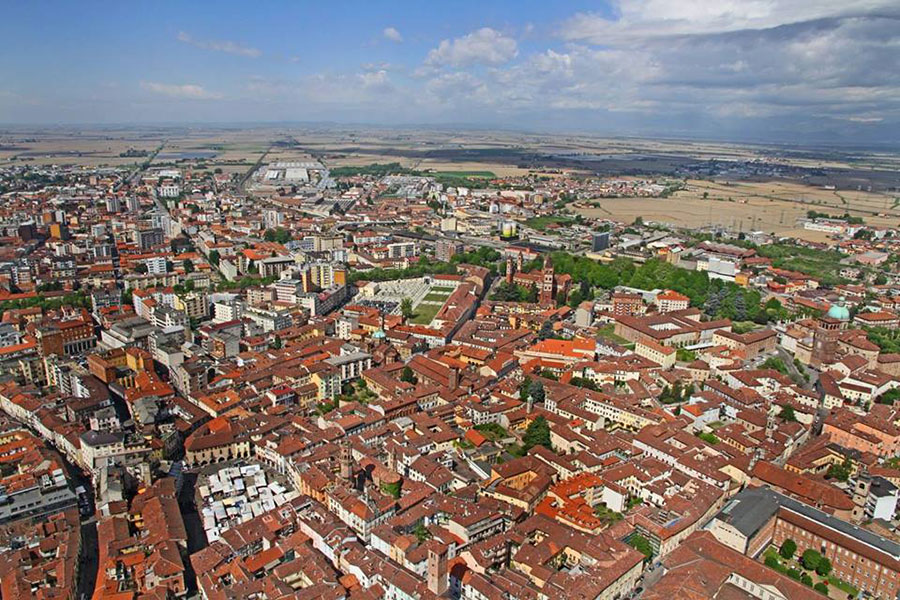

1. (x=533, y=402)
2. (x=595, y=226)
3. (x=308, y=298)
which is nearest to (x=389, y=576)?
(x=533, y=402)

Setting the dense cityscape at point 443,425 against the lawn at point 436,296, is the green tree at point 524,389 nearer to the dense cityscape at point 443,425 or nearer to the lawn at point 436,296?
the dense cityscape at point 443,425

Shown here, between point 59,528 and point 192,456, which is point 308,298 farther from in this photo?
point 59,528

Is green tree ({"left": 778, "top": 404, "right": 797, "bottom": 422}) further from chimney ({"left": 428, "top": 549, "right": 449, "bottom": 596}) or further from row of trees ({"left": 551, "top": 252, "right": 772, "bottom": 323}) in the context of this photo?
chimney ({"left": 428, "top": 549, "right": 449, "bottom": 596})

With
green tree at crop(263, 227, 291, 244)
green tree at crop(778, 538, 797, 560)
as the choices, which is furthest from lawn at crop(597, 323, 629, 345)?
green tree at crop(263, 227, 291, 244)

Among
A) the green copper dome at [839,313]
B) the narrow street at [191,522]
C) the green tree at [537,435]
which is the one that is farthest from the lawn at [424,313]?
the green copper dome at [839,313]

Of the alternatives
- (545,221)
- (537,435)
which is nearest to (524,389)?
(537,435)

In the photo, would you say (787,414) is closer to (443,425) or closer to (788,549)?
(788,549)
